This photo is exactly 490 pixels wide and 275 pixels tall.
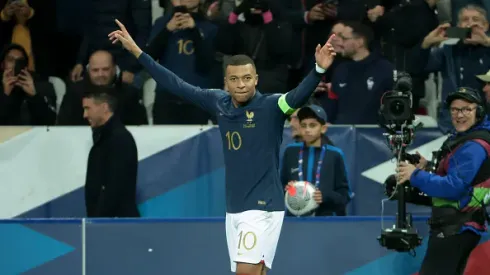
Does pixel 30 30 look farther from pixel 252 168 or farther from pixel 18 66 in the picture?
pixel 252 168

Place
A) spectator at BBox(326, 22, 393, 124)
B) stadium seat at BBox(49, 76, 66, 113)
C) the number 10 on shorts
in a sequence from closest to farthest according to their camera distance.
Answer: the number 10 on shorts → spectator at BBox(326, 22, 393, 124) → stadium seat at BBox(49, 76, 66, 113)

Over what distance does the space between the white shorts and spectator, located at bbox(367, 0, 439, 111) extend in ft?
14.6

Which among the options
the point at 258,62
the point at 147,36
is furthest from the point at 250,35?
the point at 147,36

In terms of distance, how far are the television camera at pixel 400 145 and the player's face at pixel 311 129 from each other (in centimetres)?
131

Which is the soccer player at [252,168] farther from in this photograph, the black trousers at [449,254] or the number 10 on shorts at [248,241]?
the black trousers at [449,254]

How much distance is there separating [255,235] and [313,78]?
1.24 metres

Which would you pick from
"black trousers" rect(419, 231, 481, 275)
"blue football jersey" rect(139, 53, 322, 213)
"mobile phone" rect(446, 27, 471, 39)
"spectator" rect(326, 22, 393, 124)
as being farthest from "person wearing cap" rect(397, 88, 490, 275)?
"spectator" rect(326, 22, 393, 124)

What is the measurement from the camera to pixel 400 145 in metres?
9.52

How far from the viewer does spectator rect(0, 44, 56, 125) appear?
41.5ft

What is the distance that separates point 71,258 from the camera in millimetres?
10047

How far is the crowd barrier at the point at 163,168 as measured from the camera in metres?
12.0

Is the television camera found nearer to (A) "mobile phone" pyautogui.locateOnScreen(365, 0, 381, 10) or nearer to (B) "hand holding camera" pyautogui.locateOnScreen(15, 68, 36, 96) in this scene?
(A) "mobile phone" pyautogui.locateOnScreen(365, 0, 381, 10)

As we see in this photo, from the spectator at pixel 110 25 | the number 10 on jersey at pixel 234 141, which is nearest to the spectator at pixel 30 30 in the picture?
the spectator at pixel 110 25

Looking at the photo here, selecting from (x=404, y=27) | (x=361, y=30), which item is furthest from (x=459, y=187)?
(x=404, y=27)
